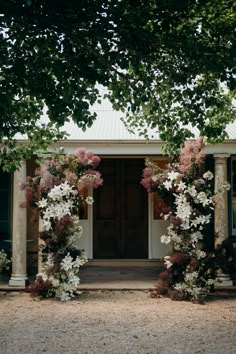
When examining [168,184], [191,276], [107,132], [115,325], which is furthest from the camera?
[107,132]

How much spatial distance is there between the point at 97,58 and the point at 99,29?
285mm

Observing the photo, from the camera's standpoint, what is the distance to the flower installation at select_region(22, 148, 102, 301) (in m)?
10.1

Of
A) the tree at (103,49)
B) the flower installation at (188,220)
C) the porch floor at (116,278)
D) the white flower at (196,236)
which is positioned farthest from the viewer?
the porch floor at (116,278)

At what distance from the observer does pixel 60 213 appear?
33.3ft

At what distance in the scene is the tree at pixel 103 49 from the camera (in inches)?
211

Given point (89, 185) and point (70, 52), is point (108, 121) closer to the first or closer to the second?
point (89, 185)

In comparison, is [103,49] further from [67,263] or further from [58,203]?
[67,263]

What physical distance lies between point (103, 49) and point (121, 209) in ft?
28.0

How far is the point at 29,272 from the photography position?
1243 cm

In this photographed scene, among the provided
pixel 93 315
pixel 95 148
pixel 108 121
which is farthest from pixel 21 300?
pixel 108 121

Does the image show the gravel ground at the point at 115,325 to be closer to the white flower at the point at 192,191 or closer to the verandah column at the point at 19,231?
the verandah column at the point at 19,231

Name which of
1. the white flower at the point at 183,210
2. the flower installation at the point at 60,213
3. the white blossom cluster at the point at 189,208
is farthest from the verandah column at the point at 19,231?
the white flower at the point at 183,210

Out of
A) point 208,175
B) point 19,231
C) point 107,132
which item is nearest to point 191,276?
point 208,175

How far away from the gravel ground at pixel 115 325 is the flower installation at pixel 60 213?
34 centimetres
